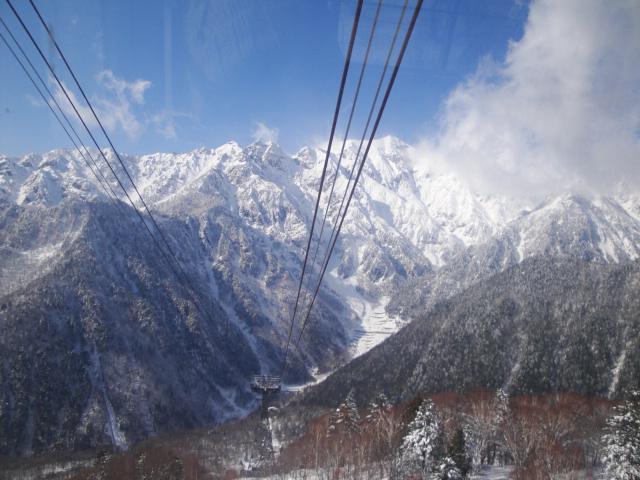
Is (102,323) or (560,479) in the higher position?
(102,323)

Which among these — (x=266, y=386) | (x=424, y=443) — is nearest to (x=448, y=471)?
(x=424, y=443)

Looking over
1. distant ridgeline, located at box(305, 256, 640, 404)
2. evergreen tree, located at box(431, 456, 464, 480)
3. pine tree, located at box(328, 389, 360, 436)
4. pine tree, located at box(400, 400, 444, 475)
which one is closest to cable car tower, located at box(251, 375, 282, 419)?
pine tree, located at box(400, 400, 444, 475)

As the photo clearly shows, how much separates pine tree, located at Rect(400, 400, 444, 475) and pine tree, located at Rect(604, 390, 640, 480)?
11940mm

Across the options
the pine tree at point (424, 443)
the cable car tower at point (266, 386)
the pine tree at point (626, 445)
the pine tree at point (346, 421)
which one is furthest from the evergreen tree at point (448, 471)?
the pine tree at point (346, 421)

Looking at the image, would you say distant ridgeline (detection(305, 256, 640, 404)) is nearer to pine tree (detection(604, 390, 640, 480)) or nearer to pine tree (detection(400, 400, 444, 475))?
pine tree (detection(604, 390, 640, 480))

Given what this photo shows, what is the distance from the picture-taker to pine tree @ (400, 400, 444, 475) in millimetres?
38750

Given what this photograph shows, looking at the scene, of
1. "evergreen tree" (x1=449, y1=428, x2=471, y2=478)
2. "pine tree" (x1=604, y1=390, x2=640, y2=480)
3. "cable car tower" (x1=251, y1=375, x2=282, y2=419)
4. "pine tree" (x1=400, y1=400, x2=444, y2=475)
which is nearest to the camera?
"pine tree" (x1=604, y1=390, x2=640, y2=480)

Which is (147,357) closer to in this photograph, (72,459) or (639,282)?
(72,459)

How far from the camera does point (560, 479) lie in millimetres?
36094

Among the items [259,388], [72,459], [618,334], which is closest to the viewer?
[259,388]

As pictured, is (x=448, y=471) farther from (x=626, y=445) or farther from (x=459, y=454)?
(x=626, y=445)

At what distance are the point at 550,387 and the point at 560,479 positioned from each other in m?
98.5

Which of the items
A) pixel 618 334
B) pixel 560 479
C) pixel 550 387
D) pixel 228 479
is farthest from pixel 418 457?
pixel 618 334

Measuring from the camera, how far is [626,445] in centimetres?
3173
